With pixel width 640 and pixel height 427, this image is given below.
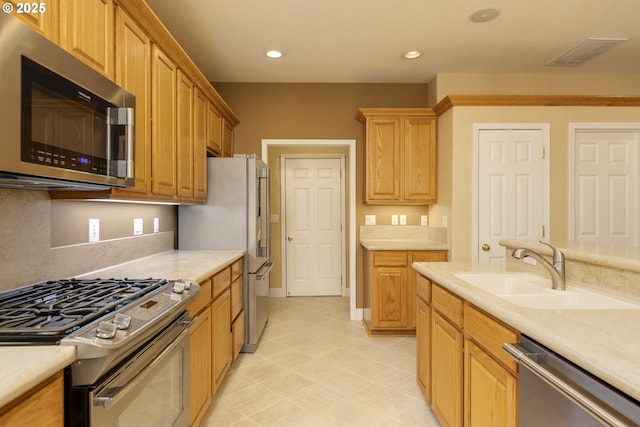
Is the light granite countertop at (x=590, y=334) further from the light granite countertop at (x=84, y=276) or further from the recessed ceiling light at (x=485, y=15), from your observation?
the recessed ceiling light at (x=485, y=15)

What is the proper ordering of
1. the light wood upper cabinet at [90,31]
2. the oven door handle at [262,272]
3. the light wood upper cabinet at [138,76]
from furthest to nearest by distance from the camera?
the oven door handle at [262,272] → the light wood upper cabinet at [138,76] → the light wood upper cabinet at [90,31]

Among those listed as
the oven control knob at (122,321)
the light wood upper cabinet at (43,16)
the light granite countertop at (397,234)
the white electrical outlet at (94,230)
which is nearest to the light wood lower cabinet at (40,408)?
the oven control knob at (122,321)

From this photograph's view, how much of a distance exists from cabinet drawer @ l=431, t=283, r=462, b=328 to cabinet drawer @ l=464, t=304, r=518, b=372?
64 millimetres

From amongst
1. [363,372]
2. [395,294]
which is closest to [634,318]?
[363,372]

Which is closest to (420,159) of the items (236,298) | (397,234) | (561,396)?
(397,234)

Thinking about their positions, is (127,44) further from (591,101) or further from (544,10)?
(591,101)

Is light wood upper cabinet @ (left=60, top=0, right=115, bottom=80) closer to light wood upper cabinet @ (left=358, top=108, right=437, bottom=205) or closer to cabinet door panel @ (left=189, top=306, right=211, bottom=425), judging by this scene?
cabinet door panel @ (left=189, top=306, right=211, bottom=425)

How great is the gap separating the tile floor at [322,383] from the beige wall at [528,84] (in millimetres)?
2717

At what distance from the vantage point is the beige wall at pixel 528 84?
3.69 m

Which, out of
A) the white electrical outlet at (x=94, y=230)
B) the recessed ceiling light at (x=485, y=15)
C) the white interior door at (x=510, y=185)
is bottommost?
the white electrical outlet at (x=94, y=230)

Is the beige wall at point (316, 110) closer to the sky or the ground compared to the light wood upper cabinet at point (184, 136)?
closer to the sky

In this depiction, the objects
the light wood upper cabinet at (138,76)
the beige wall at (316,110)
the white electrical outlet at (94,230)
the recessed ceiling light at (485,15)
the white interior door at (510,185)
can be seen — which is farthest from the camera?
the beige wall at (316,110)

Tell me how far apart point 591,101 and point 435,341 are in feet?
10.2

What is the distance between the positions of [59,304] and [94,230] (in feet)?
2.96
